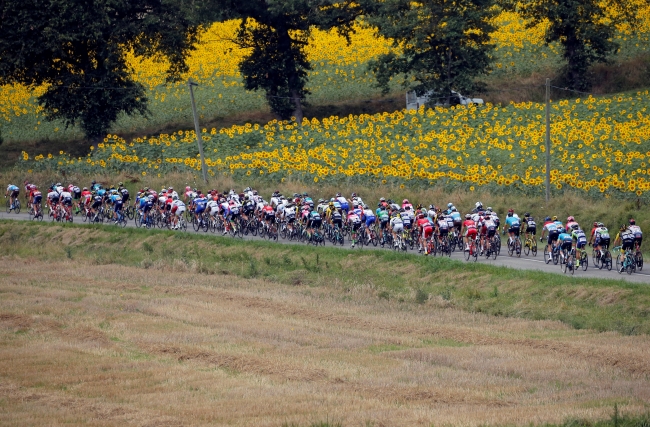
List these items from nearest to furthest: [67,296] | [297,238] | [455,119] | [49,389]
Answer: [49,389], [67,296], [297,238], [455,119]

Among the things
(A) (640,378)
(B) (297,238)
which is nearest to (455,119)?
(B) (297,238)

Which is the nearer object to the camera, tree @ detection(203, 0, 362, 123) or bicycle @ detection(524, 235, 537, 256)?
bicycle @ detection(524, 235, 537, 256)

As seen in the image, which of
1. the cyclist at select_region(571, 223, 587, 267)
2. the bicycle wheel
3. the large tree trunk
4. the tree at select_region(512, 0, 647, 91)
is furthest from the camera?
the large tree trunk

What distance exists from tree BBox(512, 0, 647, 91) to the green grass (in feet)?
106

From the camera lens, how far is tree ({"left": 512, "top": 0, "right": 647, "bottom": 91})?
65.7 meters

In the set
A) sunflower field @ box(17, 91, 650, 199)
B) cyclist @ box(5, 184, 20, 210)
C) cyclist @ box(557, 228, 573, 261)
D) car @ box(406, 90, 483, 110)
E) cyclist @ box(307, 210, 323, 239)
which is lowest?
cyclist @ box(557, 228, 573, 261)

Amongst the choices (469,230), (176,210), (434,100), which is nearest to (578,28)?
(434,100)

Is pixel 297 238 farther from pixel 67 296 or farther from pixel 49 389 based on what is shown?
pixel 49 389

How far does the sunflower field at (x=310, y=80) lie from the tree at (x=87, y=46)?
409 cm

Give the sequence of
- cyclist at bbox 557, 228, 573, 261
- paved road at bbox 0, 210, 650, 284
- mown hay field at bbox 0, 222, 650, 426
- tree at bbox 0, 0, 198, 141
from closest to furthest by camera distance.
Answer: mown hay field at bbox 0, 222, 650, 426
paved road at bbox 0, 210, 650, 284
cyclist at bbox 557, 228, 573, 261
tree at bbox 0, 0, 198, 141

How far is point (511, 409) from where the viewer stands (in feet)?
59.3

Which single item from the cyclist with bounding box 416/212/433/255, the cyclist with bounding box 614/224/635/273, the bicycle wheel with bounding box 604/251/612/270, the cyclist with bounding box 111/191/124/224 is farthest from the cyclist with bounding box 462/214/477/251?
the cyclist with bounding box 111/191/124/224

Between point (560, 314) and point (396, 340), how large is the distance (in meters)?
6.59

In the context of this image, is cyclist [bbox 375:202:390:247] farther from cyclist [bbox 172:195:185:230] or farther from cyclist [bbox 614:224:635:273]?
cyclist [bbox 614:224:635:273]
